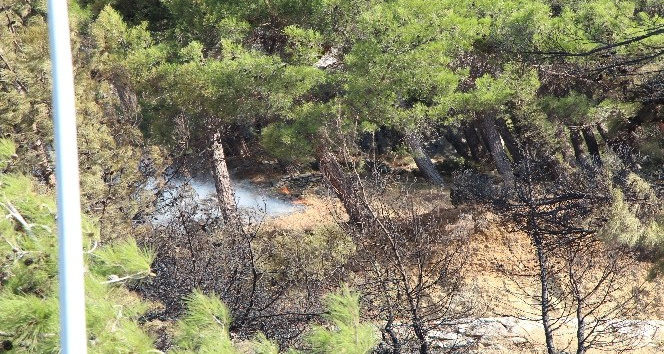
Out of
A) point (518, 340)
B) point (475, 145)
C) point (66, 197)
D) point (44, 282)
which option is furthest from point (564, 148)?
point (66, 197)

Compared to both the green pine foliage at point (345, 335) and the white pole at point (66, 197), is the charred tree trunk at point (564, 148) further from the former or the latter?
the white pole at point (66, 197)

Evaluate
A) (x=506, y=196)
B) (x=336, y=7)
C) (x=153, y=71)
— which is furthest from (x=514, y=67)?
(x=153, y=71)

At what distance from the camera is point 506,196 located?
12.3m

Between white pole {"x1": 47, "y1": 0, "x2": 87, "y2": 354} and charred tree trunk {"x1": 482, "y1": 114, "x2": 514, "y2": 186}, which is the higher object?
white pole {"x1": 47, "y1": 0, "x2": 87, "y2": 354}

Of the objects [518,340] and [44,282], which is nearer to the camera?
[44,282]

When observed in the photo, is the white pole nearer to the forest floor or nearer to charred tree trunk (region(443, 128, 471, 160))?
the forest floor

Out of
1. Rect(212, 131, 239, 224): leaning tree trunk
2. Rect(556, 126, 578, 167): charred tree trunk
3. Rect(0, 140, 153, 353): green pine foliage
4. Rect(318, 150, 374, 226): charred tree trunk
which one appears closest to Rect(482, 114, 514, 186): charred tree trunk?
Rect(556, 126, 578, 167): charred tree trunk

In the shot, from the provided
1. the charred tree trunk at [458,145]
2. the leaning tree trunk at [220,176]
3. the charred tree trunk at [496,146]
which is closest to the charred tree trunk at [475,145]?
the charred tree trunk at [458,145]

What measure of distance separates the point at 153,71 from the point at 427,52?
4.12m

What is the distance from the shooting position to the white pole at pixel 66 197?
2955 mm

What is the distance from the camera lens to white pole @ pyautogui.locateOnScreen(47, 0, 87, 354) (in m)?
2.96

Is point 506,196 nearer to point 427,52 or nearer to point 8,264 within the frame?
point 427,52

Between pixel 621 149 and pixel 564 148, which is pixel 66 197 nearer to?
pixel 621 149

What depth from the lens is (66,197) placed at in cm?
298
